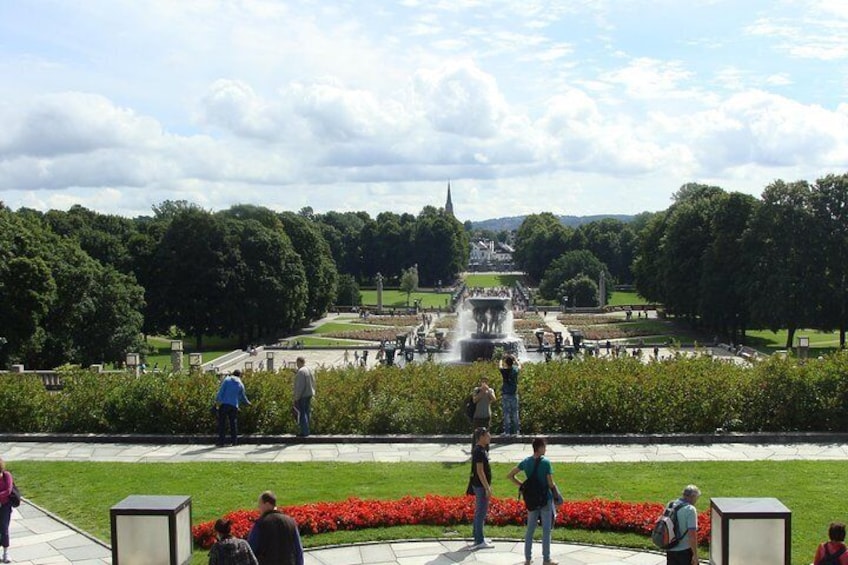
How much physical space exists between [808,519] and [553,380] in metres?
7.54

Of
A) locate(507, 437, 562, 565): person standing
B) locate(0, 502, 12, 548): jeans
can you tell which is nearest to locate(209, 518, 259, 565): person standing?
locate(507, 437, 562, 565): person standing

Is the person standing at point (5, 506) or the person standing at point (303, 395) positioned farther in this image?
the person standing at point (303, 395)

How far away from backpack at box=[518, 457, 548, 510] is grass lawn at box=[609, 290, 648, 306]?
82128 millimetres

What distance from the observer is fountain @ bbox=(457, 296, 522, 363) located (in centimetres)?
3553

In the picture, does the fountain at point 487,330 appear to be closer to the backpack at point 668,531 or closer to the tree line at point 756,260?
the tree line at point 756,260

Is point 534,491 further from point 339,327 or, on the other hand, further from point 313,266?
point 313,266

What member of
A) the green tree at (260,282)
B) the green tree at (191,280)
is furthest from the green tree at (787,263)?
the green tree at (191,280)

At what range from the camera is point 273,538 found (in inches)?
311

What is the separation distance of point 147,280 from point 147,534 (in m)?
51.1

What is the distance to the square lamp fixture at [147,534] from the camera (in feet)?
28.1

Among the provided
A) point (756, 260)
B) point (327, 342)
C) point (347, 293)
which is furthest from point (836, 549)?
point (347, 293)

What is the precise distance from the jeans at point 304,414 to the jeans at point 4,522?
7.16 meters

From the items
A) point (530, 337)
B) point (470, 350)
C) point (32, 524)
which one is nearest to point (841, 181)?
point (530, 337)

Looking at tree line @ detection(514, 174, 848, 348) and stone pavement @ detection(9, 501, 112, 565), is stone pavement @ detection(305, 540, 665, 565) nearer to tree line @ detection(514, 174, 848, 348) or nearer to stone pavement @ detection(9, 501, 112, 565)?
stone pavement @ detection(9, 501, 112, 565)
